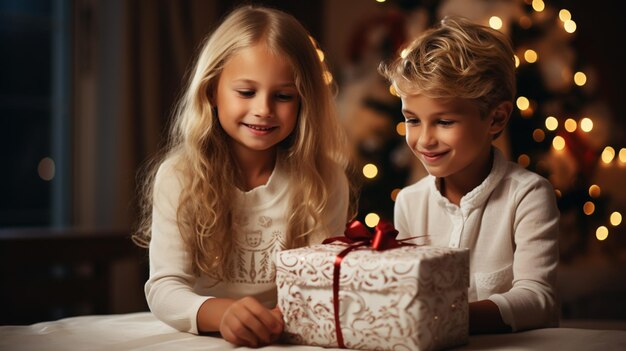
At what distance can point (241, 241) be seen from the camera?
1503 millimetres

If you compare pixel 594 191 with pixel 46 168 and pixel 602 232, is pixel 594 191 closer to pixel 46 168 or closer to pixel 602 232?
pixel 602 232

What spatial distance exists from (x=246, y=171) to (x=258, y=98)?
19cm

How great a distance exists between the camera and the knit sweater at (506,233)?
129 cm

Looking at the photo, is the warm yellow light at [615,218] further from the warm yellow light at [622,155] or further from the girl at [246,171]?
the girl at [246,171]

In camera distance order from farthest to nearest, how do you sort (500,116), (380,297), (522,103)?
(522,103), (500,116), (380,297)

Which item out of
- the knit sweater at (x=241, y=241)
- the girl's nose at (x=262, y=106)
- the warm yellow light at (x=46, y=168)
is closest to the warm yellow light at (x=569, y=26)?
the knit sweater at (x=241, y=241)

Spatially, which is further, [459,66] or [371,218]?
[371,218]

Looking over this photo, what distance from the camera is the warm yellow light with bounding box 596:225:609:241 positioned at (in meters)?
3.08

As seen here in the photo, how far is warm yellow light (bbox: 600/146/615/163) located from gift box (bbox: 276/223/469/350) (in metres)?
2.22

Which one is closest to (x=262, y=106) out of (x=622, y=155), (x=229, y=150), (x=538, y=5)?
(x=229, y=150)

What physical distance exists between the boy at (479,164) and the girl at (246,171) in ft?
0.70

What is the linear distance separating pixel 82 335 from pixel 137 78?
100 inches

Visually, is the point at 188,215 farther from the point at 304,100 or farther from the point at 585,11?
the point at 585,11

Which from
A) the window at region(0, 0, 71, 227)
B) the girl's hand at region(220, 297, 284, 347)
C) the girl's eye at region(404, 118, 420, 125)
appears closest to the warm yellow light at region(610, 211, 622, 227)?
the girl's eye at region(404, 118, 420, 125)
